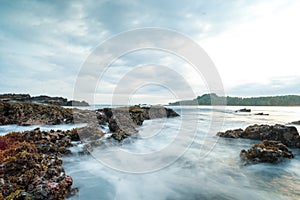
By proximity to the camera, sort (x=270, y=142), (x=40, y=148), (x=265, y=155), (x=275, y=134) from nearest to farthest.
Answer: (x=40, y=148) → (x=265, y=155) → (x=270, y=142) → (x=275, y=134)

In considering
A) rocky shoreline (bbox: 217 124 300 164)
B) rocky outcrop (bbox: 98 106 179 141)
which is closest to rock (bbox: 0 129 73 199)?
rocky outcrop (bbox: 98 106 179 141)

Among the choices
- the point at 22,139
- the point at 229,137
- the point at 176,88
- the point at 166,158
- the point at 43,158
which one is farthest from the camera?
the point at 229,137

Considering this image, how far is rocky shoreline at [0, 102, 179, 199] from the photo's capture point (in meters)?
3.21

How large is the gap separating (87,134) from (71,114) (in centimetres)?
423

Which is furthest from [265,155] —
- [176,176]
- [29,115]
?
[29,115]

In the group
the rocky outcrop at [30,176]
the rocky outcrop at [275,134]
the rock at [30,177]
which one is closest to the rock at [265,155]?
the rocky outcrop at [275,134]

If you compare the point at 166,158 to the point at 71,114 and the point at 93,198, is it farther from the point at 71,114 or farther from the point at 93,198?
the point at 71,114

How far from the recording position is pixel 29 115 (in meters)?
9.40

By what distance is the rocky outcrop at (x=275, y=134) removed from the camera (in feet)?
27.0

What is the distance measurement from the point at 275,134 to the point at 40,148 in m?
10.9

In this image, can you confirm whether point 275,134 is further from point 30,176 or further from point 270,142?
point 30,176

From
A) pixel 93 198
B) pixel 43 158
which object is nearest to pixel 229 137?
pixel 93 198

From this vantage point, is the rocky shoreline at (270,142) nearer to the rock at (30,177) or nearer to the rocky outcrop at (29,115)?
the rock at (30,177)

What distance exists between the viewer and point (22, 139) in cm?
595
